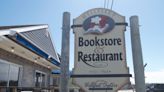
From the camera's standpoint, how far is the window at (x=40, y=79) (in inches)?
450

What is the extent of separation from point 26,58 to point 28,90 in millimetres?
3250

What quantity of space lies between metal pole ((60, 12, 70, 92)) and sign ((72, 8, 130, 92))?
0.50ft

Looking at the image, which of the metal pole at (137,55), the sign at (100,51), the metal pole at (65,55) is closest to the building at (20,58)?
the metal pole at (65,55)

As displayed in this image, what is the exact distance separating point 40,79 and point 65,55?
28.4 ft

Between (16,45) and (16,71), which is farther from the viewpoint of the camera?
(16,71)

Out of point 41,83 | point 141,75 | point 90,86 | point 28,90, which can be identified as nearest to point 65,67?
point 90,86

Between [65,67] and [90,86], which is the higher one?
[65,67]

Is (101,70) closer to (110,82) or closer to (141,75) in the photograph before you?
(110,82)

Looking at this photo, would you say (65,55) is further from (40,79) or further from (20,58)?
(40,79)

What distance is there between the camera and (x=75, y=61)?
3.75m

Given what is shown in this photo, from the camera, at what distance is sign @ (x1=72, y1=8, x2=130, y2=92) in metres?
3.63

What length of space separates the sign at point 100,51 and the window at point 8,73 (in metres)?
5.20

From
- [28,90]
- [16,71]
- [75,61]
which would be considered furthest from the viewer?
[16,71]

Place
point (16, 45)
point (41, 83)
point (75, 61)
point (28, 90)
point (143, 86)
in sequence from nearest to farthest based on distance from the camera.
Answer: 1. point (143, 86)
2. point (75, 61)
3. point (28, 90)
4. point (16, 45)
5. point (41, 83)
